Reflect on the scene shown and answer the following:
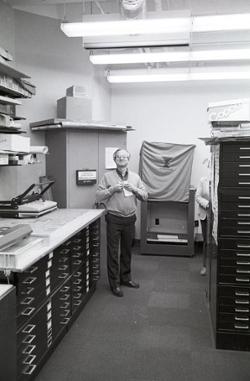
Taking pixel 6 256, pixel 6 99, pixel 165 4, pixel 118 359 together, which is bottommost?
pixel 118 359

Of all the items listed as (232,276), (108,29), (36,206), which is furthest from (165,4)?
(232,276)

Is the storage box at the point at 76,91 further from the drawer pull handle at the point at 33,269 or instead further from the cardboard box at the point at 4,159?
the drawer pull handle at the point at 33,269

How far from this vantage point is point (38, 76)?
440 cm

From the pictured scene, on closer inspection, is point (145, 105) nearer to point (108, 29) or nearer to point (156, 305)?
point (108, 29)

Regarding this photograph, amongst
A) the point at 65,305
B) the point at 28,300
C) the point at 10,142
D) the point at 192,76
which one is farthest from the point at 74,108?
the point at 28,300

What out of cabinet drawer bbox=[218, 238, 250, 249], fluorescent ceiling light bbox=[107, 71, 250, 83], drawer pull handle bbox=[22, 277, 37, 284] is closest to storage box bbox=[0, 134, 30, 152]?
drawer pull handle bbox=[22, 277, 37, 284]

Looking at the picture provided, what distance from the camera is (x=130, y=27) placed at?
123 inches

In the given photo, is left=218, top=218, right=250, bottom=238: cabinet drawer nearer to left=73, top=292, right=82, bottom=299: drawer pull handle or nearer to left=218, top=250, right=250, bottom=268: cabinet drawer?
left=218, top=250, right=250, bottom=268: cabinet drawer

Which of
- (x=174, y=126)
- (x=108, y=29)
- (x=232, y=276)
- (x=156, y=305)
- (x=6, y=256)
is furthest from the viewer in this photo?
(x=174, y=126)

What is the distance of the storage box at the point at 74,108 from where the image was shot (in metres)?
4.27

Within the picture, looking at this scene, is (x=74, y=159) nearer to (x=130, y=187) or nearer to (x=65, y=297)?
(x=130, y=187)

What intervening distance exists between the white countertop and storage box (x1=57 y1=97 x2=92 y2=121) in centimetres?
109

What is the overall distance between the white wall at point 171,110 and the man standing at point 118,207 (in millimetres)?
2139

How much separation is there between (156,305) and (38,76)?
8.98 ft
